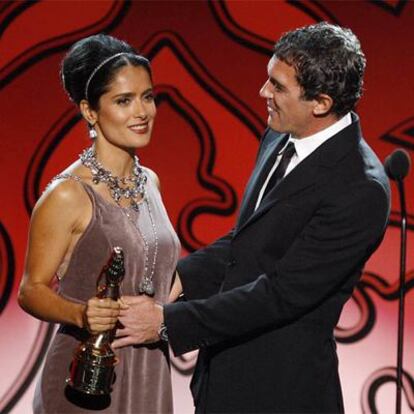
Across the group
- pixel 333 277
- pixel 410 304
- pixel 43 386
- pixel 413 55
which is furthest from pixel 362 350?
pixel 43 386

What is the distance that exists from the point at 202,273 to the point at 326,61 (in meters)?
0.63

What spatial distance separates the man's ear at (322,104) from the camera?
2273mm

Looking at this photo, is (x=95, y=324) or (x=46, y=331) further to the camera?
(x=46, y=331)

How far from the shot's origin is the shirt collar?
2307 millimetres

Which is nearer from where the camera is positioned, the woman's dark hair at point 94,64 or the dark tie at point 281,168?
the woman's dark hair at point 94,64

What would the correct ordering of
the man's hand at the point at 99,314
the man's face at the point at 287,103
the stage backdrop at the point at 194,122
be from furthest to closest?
1. the stage backdrop at the point at 194,122
2. the man's face at the point at 287,103
3. the man's hand at the point at 99,314

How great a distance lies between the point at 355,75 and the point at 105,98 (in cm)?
58

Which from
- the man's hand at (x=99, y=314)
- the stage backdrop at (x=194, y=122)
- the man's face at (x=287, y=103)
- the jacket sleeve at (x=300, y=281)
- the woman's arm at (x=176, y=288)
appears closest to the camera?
the man's hand at (x=99, y=314)

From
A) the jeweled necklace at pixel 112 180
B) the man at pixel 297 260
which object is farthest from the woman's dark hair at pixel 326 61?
the jeweled necklace at pixel 112 180

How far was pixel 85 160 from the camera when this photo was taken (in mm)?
2270

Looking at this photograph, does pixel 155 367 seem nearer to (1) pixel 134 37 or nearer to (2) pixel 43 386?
(2) pixel 43 386

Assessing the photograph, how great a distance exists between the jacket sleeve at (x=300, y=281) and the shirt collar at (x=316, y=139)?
0.55 feet

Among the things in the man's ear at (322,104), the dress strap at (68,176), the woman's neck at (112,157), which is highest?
the man's ear at (322,104)

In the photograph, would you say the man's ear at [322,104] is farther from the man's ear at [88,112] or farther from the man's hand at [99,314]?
the man's hand at [99,314]
